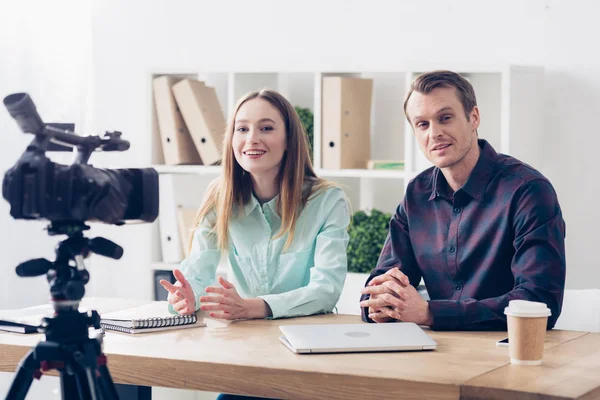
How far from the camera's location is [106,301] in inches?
96.3

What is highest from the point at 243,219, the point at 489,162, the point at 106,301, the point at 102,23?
the point at 102,23

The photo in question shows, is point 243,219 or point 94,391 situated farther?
point 243,219

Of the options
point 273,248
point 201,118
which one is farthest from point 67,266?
point 201,118

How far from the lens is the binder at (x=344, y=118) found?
11.5ft

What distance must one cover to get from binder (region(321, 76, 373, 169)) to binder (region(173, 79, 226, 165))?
488mm

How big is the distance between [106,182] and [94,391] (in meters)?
0.34

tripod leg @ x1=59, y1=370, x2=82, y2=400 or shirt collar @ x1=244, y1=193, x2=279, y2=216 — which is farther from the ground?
shirt collar @ x1=244, y1=193, x2=279, y2=216

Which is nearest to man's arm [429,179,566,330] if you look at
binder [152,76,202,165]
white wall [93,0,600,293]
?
white wall [93,0,600,293]

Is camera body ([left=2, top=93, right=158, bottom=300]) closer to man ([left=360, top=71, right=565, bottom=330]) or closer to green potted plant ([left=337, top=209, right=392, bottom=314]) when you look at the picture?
man ([left=360, top=71, right=565, bottom=330])

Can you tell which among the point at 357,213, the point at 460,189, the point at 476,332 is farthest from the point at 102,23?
the point at 476,332

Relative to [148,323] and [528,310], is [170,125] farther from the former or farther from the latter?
[528,310]

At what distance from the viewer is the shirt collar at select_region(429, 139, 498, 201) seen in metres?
2.21

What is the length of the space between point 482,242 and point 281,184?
0.62 metres

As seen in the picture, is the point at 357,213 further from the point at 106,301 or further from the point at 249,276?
the point at 106,301
